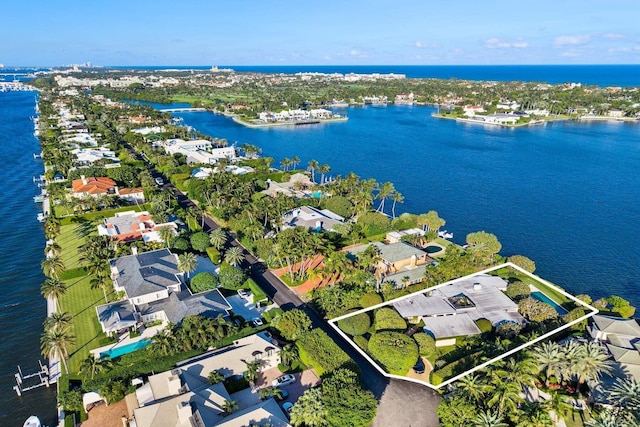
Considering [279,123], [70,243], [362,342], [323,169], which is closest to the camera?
[362,342]

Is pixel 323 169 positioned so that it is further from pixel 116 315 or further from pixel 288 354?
pixel 288 354

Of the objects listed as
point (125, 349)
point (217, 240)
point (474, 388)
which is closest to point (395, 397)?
point (474, 388)

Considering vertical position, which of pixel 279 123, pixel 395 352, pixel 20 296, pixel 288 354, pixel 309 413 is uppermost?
pixel 279 123

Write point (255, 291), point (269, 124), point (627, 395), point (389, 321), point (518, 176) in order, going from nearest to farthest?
1. point (627, 395)
2. point (389, 321)
3. point (255, 291)
4. point (518, 176)
5. point (269, 124)

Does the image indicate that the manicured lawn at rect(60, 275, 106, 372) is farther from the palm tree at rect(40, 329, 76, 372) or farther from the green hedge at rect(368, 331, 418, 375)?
the green hedge at rect(368, 331, 418, 375)

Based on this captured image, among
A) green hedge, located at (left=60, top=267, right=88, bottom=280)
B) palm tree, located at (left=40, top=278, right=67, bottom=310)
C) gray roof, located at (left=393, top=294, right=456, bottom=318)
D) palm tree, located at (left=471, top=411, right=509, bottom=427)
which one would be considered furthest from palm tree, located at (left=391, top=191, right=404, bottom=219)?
palm tree, located at (left=40, top=278, right=67, bottom=310)

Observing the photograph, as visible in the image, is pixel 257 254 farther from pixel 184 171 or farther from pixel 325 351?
pixel 184 171

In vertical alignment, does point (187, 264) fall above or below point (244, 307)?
above
